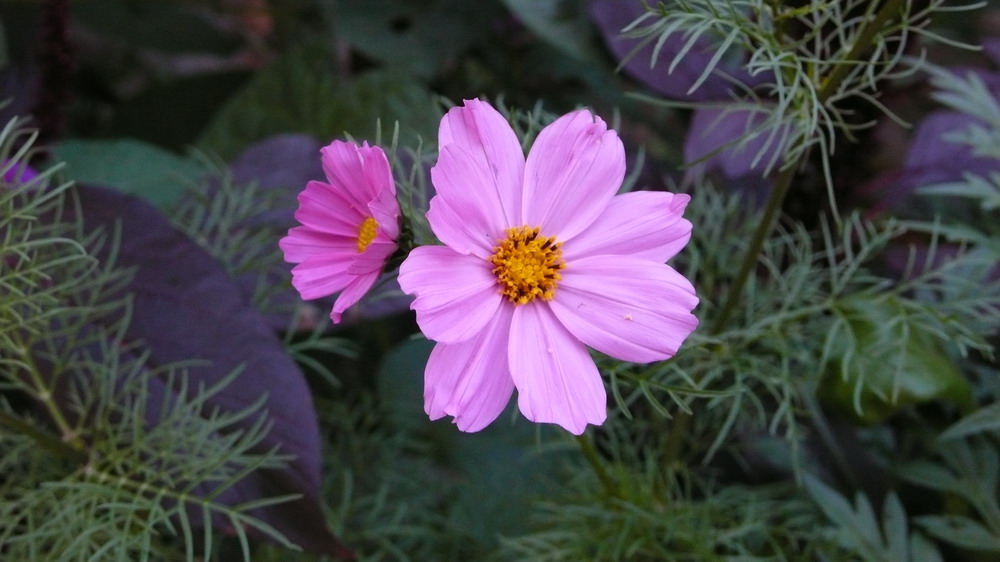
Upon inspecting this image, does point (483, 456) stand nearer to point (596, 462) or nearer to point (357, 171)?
point (596, 462)

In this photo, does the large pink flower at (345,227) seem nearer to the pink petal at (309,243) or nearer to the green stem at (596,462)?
the pink petal at (309,243)

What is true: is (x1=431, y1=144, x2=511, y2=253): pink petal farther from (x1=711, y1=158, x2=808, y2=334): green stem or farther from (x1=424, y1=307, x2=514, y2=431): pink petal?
(x1=711, y1=158, x2=808, y2=334): green stem

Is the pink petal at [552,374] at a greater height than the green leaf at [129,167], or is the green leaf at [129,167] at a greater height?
the green leaf at [129,167]

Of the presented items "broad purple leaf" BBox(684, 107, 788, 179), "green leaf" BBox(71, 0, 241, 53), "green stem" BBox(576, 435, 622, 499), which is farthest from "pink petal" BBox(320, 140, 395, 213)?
"green leaf" BBox(71, 0, 241, 53)

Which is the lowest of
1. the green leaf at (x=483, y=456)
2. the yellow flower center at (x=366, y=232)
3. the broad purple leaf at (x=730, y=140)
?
the green leaf at (x=483, y=456)

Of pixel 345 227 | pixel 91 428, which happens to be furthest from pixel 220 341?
pixel 345 227

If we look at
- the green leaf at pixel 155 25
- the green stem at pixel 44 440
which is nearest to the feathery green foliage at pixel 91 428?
the green stem at pixel 44 440
